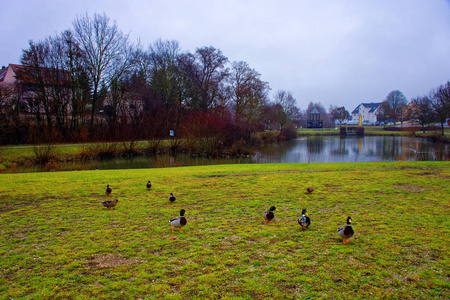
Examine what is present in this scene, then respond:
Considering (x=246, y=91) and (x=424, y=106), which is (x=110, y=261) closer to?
(x=246, y=91)

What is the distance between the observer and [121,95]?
128 feet

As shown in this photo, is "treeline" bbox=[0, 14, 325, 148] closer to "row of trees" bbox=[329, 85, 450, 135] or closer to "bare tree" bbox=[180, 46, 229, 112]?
"bare tree" bbox=[180, 46, 229, 112]

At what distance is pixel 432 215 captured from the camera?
576cm

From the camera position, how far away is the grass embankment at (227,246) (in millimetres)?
3344

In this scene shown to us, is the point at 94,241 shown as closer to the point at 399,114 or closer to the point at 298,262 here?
the point at 298,262

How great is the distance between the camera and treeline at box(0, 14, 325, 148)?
29.0 m

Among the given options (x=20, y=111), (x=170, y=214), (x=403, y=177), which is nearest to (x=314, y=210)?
(x=170, y=214)

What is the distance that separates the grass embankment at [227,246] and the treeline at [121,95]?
18581 mm

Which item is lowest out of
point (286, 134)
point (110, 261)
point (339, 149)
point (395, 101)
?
point (110, 261)

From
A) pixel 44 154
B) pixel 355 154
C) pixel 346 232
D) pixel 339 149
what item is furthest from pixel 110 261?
pixel 339 149

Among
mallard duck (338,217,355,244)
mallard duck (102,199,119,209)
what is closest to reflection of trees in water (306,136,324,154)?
mallard duck (102,199,119,209)

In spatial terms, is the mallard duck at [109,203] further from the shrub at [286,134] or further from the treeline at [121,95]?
the shrub at [286,134]

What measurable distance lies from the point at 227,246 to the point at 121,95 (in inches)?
1513

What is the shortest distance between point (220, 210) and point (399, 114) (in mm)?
87922
